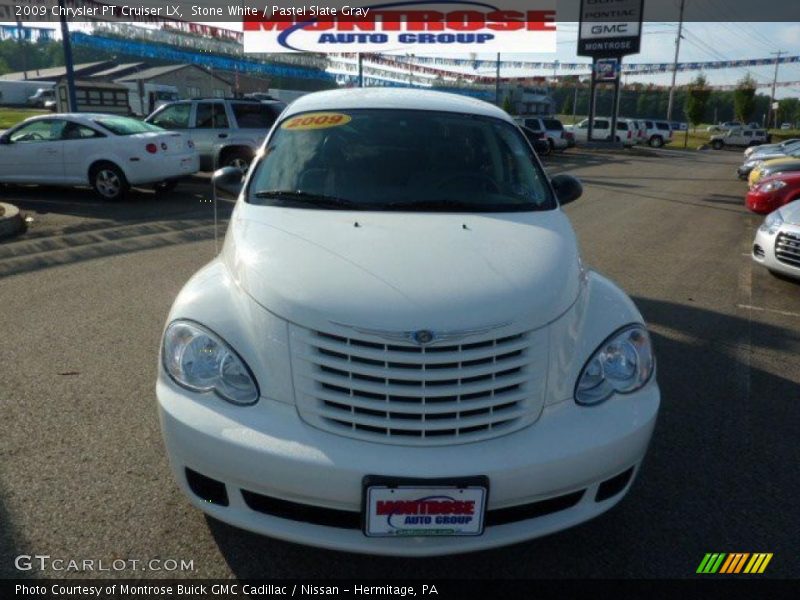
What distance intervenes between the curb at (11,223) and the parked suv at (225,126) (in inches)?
211

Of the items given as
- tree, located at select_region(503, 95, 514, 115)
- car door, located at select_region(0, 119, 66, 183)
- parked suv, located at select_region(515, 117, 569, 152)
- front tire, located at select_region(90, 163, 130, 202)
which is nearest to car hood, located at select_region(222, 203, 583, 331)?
front tire, located at select_region(90, 163, 130, 202)

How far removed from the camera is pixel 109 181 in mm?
11227

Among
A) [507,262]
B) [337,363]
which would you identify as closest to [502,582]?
[337,363]

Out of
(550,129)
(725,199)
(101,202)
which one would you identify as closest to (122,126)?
(101,202)

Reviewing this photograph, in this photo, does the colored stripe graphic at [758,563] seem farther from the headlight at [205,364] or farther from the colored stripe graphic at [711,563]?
the headlight at [205,364]

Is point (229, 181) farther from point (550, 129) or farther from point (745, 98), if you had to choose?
point (745, 98)

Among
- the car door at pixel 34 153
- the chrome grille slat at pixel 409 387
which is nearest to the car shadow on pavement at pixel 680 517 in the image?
the chrome grille slat at pixel 409 387

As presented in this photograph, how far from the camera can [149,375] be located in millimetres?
4156

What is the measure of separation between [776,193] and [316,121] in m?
8.27

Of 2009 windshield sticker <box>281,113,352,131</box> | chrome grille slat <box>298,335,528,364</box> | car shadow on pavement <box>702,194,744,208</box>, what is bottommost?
car shadow on pavement <box>702,194,744,208</box>

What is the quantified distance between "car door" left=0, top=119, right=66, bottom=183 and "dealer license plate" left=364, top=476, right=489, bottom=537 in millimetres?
11262

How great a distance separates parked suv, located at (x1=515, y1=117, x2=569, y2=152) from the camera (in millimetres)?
32062

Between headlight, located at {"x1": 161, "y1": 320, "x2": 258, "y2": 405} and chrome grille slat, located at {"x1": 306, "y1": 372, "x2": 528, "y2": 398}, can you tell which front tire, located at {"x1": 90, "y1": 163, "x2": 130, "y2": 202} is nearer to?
headlight, located at {"x1": 161, "y1": 320, "x2": 258, "y2": 405}

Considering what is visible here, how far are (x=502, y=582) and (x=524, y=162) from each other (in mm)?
2344
